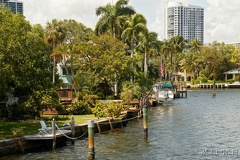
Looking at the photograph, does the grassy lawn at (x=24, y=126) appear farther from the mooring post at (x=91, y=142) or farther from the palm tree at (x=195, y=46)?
the palm tree at (x=195, y=46)

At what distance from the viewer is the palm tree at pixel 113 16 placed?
6962 cm

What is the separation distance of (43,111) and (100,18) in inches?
1439

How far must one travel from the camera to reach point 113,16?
7000cm

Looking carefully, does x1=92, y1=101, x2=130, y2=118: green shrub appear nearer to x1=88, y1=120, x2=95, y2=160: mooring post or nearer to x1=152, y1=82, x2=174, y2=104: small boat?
x1=88, y1=120, x2=95, y2=160: mooring post

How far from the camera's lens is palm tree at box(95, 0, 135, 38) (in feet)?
228

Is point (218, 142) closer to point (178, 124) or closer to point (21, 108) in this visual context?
point (178, 124)

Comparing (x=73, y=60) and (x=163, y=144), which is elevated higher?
(x=73, y=60)

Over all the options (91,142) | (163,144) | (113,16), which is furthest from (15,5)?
(91,142)

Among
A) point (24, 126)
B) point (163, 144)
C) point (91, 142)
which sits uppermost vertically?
point (24, 126)

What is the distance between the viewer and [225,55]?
494ft

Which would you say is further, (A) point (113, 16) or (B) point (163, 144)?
(A) point (113, 16)

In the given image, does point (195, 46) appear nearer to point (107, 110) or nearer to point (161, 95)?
point (161, 95)

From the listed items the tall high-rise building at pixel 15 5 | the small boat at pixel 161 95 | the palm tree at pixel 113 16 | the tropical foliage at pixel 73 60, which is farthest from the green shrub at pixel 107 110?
the tall high-rise building at pixel 15 5

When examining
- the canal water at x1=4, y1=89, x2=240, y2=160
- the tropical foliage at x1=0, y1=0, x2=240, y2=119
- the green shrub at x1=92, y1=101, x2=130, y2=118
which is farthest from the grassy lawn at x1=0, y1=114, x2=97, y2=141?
the canal water at x1=4, y1=89, x2=240, y2=160
